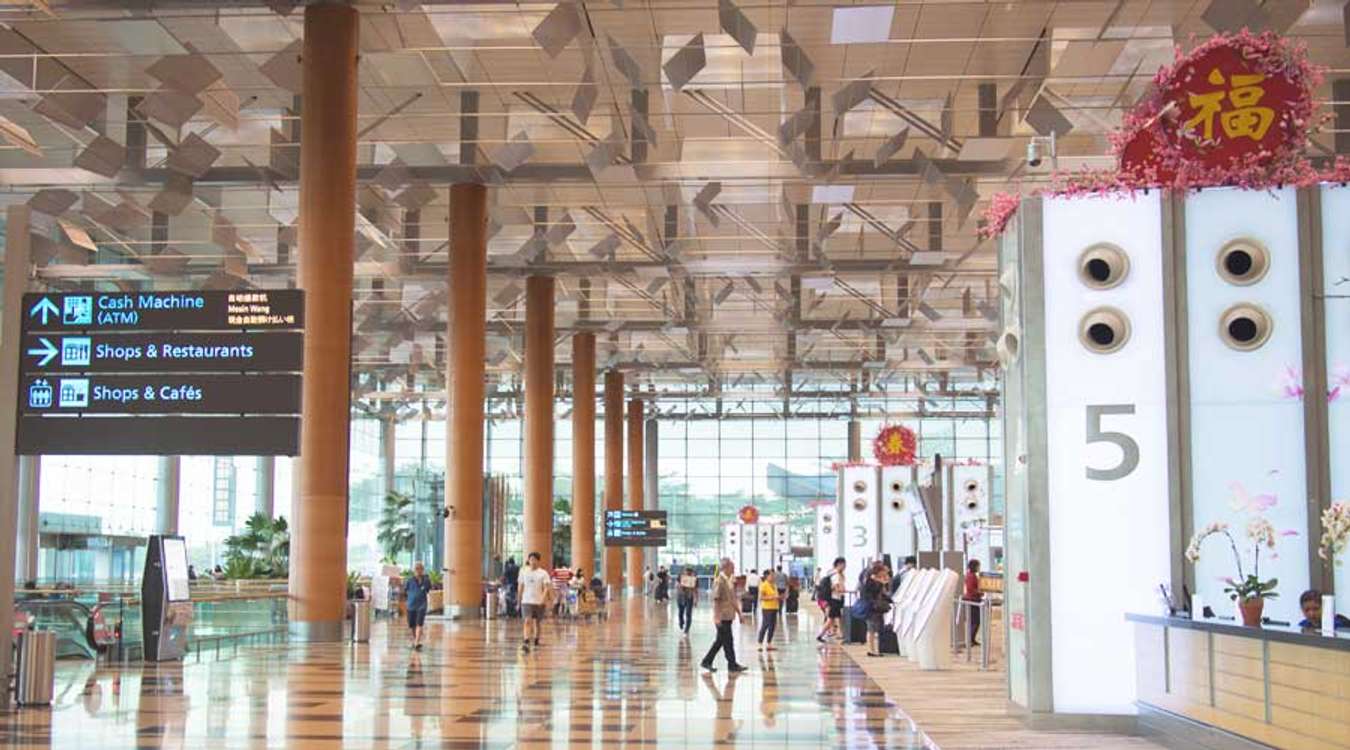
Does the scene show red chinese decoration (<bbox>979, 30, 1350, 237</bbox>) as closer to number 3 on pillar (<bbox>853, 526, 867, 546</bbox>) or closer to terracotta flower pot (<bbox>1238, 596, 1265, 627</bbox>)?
terracotta flower pot (<bbox>1238, 596, 1265, 627</bbox>)

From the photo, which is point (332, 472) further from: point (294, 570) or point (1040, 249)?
point (1040, 249)

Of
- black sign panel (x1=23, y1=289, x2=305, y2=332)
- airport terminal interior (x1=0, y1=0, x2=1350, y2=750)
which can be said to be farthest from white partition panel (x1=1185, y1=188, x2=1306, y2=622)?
black sign panel (x1=23, y1=289, x2=305, y2=332)

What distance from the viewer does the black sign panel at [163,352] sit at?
1299 centimetres

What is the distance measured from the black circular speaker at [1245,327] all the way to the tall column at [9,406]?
31.8ft

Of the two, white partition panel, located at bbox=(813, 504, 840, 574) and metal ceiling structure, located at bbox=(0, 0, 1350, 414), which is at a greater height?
metal ceiling structure, located at bbox=(0, 0, 1350, 414)

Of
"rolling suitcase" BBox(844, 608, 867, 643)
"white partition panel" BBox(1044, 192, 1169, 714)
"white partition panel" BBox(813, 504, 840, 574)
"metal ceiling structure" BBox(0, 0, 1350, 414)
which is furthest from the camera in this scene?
"white partition panel" BBox(813, 504, 840, 574)

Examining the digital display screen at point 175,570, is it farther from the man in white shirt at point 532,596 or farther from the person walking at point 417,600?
the man in white shirt at point 532,596

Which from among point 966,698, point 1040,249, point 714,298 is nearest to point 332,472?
point 966,698

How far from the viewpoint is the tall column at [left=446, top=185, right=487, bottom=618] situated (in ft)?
94.3

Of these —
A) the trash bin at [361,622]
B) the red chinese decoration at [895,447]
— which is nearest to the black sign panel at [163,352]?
the trash bin at [361,622]

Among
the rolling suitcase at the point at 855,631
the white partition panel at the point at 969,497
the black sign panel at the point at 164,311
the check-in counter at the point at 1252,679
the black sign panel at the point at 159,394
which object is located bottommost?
the rolling suitcase at the point at 855,631

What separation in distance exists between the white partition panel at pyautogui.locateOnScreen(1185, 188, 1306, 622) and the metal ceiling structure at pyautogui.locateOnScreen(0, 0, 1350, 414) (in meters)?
7.72

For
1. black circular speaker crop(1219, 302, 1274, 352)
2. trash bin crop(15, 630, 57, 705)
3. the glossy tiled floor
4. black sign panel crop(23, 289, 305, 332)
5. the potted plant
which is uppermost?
black sign panel crop(23, 289, 305, 332)

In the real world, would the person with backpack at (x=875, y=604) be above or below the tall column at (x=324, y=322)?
below
